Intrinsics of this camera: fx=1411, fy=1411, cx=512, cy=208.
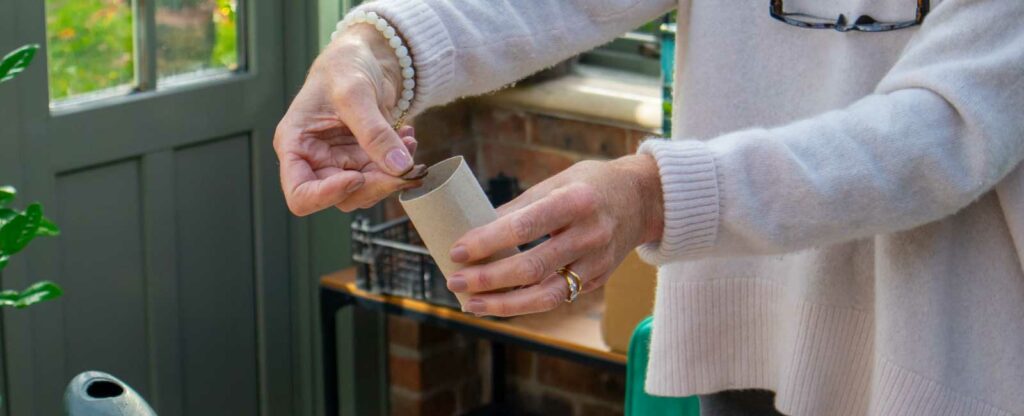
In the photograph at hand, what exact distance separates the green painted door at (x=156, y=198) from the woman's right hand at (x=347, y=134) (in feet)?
3.91

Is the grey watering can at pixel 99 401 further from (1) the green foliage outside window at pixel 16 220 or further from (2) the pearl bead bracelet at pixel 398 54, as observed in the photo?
(1) the green foliage outside window at pixel 16 220

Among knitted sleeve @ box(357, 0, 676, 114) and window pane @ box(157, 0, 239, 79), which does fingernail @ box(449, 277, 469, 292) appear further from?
window pane @ box(157, 0, 239, 79)

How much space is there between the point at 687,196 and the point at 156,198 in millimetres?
1637

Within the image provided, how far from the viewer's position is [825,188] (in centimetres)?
111

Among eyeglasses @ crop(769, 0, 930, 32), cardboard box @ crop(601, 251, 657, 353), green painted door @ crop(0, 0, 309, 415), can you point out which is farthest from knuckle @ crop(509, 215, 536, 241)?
green painted door @ crop(0, 0, 309, 415)

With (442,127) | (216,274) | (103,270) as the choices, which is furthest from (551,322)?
(103,270)

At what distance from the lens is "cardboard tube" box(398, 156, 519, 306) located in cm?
106

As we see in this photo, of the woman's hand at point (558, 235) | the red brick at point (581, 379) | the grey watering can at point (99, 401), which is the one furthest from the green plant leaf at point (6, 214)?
the red brick at point (581, 379)

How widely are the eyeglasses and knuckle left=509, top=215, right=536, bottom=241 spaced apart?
0.41m

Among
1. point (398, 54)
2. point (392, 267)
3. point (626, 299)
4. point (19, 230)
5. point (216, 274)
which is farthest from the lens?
point (216, 274)

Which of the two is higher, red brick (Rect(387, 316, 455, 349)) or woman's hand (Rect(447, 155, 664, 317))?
woman's hand (Rect(447, 155, 664, 317))

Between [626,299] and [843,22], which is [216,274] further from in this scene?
[843,22]

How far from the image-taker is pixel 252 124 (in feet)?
8.80

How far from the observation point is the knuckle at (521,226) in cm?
103
